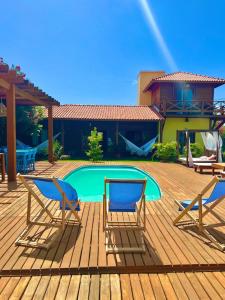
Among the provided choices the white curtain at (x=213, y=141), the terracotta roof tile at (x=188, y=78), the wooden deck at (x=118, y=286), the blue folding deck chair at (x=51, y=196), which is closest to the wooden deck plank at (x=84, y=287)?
the wooden deck at (x=118, y=286)

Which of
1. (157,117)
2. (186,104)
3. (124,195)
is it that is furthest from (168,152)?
(124,195)

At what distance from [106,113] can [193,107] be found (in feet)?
22.0

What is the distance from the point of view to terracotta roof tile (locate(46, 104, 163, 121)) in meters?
18.1

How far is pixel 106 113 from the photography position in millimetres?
19672

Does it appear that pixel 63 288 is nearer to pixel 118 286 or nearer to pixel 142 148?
pixel 118 286

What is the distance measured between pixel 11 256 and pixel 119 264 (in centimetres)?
143

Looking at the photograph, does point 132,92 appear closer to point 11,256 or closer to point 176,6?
point 176,6

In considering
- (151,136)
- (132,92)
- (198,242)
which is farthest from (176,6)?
(132,92)

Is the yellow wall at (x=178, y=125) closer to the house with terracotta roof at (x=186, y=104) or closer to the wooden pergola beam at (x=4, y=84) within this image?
the house with terracotta roof at (x=186, y=104)

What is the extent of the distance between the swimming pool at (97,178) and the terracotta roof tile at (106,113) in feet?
21.4

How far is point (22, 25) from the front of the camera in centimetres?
1428

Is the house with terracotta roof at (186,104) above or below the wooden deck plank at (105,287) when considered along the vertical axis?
above

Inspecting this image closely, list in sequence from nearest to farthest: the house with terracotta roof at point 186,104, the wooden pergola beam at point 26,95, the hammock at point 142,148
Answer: the wooden pergola beam at point 26,95 → the hammock at point 142,148 → the house with terracotta roof at point 186,104

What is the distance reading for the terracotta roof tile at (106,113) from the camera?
1809 cm
